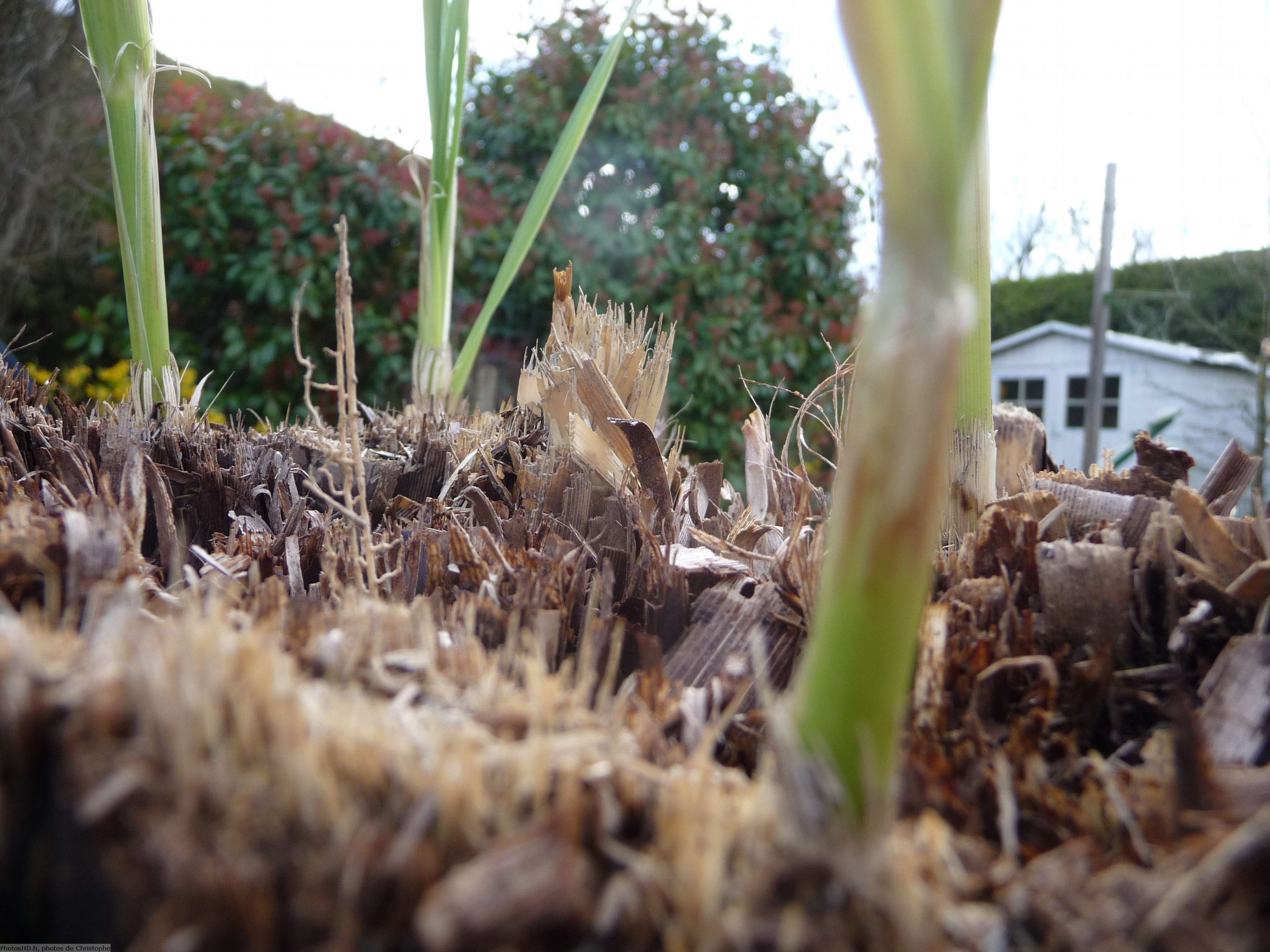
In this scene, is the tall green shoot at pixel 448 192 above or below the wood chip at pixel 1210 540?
above

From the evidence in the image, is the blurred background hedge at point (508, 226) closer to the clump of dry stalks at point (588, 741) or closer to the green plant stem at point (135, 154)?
the green plant stem at point (135, 154)

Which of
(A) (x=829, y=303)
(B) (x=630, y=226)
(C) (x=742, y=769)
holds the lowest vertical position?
(C) (x=742, y=769)

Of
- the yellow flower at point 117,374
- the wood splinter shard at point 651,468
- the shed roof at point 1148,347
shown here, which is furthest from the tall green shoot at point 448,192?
the shed roof at point 1148,347

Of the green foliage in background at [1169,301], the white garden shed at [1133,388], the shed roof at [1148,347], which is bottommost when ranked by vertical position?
the white garden shed at [1133,388]

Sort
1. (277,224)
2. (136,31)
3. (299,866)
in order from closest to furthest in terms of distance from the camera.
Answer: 1. (299,866)
2. (136,31)
3. (277,224)

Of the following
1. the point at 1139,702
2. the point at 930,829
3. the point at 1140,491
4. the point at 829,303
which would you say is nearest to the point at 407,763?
the point at 930,829

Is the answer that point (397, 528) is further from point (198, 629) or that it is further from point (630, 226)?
point (630, 226)

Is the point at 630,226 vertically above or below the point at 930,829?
above

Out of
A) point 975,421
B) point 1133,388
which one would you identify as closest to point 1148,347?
point 1133,388
